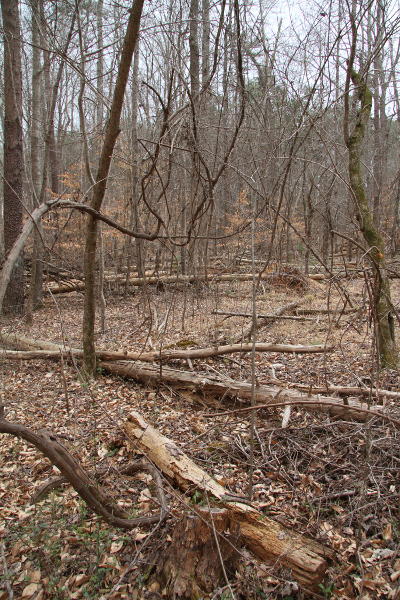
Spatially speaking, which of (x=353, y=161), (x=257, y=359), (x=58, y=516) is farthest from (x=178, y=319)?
(x=58, y=516)

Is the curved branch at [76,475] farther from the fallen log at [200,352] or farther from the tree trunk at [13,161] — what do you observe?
the tree trunk at [13,161]

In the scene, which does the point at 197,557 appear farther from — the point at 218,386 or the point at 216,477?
the point at 218,386

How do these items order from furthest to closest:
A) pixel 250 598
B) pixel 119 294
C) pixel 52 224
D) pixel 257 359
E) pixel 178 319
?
pixel 52 224 → pixel 119 294 → pixel 178 319 → pixel 257 359 → pixel 250 598

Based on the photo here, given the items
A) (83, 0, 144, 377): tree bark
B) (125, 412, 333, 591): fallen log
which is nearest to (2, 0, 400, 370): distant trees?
(83, 0, 144, 377): tree bark

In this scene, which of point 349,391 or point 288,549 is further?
point 349,391

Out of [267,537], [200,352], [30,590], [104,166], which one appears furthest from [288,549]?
[104,166]

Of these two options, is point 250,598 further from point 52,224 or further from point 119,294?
point 52,224

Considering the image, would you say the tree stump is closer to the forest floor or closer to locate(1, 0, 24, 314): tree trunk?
the forest floor

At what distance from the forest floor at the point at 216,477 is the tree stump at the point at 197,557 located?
78mm

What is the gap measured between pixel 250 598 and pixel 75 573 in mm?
1003

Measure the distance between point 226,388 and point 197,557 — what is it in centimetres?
198

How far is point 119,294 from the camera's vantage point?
33.8ft

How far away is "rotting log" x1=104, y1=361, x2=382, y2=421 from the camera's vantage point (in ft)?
11.1

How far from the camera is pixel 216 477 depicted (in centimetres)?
292
